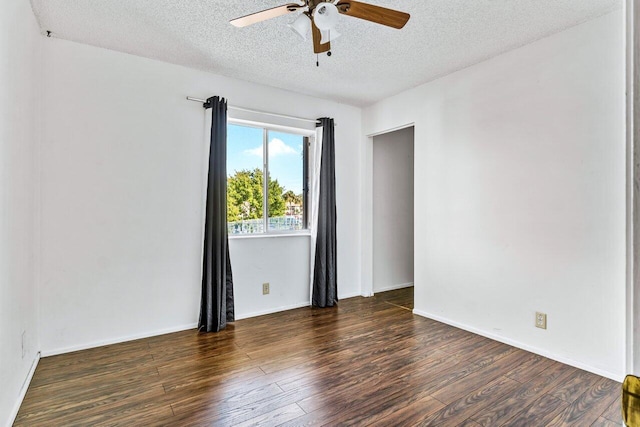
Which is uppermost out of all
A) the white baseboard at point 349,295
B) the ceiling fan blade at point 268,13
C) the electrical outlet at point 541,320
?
the ceiling fan blade at point 268,13

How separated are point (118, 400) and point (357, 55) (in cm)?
314

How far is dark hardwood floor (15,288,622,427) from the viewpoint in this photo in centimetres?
186

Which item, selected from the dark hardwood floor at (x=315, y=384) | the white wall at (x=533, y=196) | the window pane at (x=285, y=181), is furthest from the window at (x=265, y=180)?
the white wall at (x=533, y=196)

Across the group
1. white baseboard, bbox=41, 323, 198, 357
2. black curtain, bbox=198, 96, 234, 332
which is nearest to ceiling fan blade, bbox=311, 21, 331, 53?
black curtain, bbox=198, 96, 234, 332

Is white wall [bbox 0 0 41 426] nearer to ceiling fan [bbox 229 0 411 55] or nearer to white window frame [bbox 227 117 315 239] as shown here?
ceiling fan [bbox 229 0 411 55]

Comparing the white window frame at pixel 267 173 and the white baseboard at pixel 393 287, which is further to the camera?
the white baseboard at pixel 393 287

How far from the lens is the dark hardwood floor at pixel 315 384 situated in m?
1.86

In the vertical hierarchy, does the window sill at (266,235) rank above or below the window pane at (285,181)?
below

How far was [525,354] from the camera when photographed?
2658 mm

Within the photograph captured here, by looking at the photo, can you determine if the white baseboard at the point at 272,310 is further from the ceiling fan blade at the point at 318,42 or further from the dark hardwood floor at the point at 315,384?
the ceiling fan blade at the point at 318,42

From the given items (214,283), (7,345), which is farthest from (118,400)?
(214,283)

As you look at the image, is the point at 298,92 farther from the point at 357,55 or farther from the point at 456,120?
the point at 456,120

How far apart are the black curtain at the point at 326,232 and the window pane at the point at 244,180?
72cm

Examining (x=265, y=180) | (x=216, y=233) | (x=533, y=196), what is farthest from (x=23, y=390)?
(x=533, y=196)
